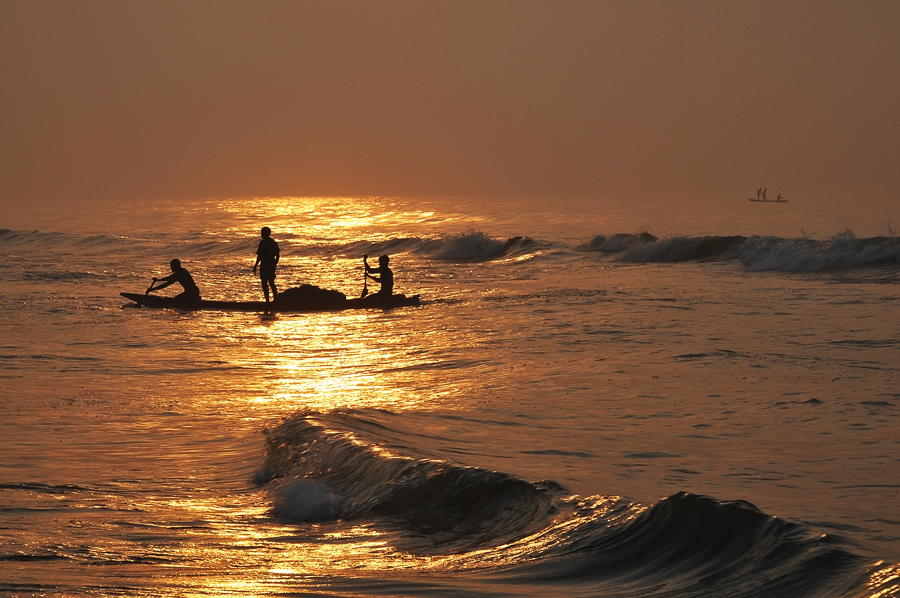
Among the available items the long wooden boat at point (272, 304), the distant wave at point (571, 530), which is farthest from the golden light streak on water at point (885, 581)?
the long wooden boat at point (272, 304)

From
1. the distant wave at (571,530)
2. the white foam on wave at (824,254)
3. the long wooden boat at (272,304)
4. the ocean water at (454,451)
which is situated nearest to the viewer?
the distant wave at (571,530)

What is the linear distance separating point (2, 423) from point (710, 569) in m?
6.76

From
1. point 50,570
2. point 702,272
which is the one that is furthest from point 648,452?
point 702,272

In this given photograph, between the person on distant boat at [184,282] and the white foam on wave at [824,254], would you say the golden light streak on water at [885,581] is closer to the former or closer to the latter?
the person on distant boat at [184,282]

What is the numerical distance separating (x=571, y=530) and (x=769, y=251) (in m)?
27.2

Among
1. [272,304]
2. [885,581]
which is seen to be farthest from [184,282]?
[885,581]

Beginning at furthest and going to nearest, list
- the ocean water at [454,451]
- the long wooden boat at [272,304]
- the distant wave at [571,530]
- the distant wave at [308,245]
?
the distant wave at [308,245]
the long wooden boat at [272,304]
the ocean water at [454,451]
the distant wave at [571,530]

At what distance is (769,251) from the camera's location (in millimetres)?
31156

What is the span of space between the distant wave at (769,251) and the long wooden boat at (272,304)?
14.5 meters

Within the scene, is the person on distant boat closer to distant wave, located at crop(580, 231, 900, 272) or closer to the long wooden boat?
the long wooden boat

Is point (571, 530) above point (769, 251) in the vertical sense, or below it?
below

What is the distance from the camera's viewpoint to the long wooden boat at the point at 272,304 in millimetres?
19328

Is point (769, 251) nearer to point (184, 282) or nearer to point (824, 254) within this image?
point (824, 254)

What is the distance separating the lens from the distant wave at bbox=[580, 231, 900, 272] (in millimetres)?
28594
